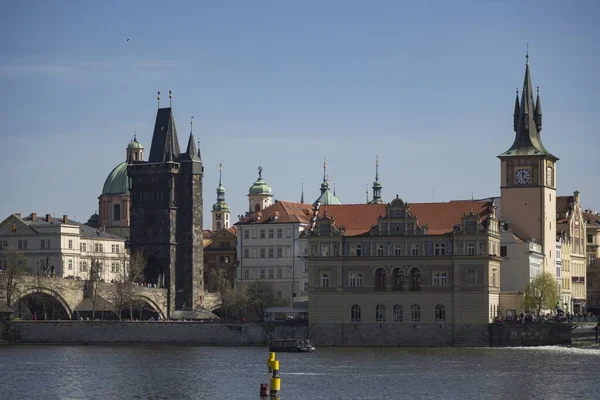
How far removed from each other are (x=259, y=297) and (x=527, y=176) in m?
31.2

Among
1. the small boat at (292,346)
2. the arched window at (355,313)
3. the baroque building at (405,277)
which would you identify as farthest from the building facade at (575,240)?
the small boat at (292,346)

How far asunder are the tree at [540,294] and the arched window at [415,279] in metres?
11.8

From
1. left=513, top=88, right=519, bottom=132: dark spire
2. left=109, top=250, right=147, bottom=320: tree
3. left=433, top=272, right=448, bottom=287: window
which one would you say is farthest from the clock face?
left=109, top=250, right=147, bottom=320: tree

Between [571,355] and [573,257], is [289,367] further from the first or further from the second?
[573,257]

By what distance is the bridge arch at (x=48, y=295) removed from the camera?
159 metres

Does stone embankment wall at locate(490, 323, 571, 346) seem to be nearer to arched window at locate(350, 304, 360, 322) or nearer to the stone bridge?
arched window at locate(350, 304, 360, 322)

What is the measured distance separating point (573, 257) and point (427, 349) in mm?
44991

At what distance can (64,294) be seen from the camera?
164 metres

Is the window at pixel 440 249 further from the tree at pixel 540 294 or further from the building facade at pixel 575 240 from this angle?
the building facade at pixel 575 240

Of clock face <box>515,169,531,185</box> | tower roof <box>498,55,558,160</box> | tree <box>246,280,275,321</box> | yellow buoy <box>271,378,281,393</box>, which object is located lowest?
yellow buoy <box>271,378,281,393</box>

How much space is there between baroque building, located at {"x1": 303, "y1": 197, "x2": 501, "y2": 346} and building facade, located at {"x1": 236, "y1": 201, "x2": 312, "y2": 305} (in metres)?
32.1

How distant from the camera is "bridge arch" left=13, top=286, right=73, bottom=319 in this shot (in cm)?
15912

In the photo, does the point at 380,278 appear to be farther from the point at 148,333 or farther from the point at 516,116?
the point at 516,116

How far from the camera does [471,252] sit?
14462 centimetres
